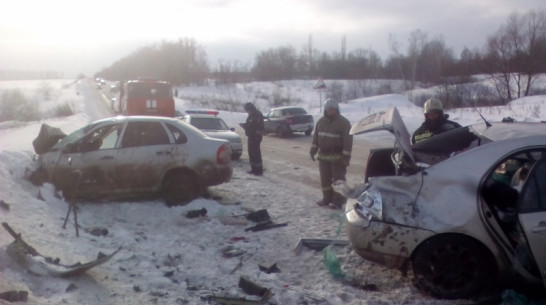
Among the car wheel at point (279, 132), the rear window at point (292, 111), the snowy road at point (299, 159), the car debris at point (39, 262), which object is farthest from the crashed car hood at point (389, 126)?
the rear window at point (292, 111)

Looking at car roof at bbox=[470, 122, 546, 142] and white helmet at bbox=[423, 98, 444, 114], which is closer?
car roof at bbox=[470, 122, 546, 142]

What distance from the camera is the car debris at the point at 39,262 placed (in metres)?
5.05

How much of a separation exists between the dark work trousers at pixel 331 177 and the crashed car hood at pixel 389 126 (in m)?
2.95

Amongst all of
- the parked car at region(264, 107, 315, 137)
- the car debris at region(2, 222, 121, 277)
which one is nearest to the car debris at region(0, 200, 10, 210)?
the car debris at region(2, 222, 121, 277)

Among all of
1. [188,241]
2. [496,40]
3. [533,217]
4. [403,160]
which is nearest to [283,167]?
[188,241]

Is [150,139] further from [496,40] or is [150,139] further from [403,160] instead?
[496,40]

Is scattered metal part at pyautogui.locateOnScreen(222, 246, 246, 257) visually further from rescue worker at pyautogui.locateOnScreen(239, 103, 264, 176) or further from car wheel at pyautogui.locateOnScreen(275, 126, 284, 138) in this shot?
car wheel at pyautogui.locateOnScreen(275, 126, 284, 138)

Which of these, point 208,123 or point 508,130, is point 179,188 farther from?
point 208,123

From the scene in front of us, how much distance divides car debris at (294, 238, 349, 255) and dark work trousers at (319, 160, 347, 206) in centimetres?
242

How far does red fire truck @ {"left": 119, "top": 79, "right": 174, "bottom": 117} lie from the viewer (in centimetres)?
2250

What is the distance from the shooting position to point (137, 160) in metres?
8.92

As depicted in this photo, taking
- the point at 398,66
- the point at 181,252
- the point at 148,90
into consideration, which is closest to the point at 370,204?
the point at 181,252

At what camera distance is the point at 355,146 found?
19.3m

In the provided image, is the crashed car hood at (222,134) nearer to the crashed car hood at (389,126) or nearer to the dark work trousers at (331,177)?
the dark work trousers at (331,177)
